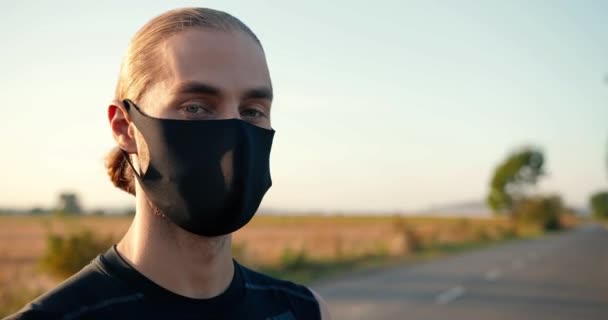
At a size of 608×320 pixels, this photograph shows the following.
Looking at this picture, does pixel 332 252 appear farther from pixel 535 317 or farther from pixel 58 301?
pixel 58 301

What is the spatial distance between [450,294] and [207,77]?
11165mm

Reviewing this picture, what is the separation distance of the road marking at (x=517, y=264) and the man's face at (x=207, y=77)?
A: 17.1 m

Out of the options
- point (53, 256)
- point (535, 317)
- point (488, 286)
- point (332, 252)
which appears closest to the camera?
point (53, 256)

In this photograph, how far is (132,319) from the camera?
1.43 metres

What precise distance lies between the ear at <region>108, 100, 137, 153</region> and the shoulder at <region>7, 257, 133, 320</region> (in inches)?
12.4

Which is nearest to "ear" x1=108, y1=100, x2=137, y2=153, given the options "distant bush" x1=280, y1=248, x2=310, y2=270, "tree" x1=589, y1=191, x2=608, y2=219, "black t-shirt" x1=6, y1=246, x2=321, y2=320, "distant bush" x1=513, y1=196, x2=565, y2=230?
"black t-shirt" x1=6, y1=246, x2=321, y2=320

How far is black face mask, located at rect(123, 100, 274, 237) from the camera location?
1.50 m

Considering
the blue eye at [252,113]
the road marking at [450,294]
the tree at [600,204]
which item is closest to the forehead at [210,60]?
the blue eye at [252,113]

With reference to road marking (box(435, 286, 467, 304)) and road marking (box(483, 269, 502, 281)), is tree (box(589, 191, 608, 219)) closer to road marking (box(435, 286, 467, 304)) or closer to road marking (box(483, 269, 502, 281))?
road marking (box(483, 269, 502, 281))

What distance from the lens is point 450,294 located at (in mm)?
11781

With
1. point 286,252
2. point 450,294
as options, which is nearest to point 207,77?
point 450,294

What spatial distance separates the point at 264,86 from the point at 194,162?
0.87 feet

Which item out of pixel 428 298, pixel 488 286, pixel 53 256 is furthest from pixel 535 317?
pixel 53 256

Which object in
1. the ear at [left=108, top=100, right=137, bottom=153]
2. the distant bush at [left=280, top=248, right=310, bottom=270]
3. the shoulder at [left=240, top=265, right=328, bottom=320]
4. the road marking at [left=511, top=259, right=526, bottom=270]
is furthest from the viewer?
the road marking at [left=511, top=259, right=526, bottom=270]
